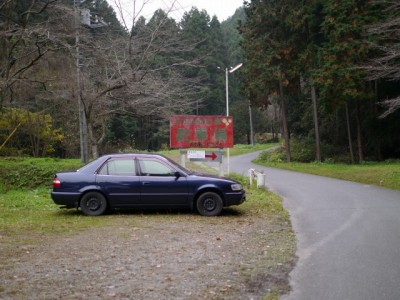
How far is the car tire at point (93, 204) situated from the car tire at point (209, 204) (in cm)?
229

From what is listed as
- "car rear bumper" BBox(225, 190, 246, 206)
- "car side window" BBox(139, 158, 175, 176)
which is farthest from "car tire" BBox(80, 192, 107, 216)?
"car rear bumper" BBox(225, 190, 246, 206)

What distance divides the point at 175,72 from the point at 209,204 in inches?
354

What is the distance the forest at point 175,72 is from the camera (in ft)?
58.2

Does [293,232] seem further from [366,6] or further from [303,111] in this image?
[303,111]

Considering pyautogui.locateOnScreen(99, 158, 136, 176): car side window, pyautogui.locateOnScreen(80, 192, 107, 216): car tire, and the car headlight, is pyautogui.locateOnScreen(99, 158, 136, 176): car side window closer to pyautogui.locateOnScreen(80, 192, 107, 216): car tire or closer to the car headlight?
pyautogui.locateOnScreen(80, 192, 107, 216): car tire

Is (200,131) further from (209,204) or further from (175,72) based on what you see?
(209,204)

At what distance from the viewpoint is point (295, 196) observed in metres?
15.4

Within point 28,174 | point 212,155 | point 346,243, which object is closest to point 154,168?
point 212,155

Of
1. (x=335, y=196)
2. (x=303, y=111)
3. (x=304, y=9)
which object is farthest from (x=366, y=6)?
(x=335, y=196)

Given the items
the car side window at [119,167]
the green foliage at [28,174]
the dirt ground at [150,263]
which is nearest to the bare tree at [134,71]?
the green foliage at [28,174]

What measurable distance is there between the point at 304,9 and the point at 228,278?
1076 inches

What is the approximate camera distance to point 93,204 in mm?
11375

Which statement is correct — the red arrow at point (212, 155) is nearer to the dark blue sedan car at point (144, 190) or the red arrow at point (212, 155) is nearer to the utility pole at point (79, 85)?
the dark blue sedan car at point (144, 190)

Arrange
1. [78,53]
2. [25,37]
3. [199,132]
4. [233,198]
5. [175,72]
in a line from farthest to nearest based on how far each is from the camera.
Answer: [175,72] → [78,53] → [25,37] → [199,132] → [233,198]
